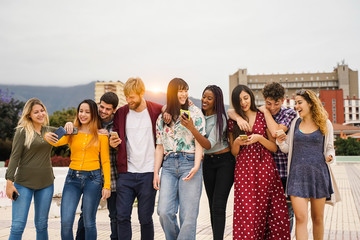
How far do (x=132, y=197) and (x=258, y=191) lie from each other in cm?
142

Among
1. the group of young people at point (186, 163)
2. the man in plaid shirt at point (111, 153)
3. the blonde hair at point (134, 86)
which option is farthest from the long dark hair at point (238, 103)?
the man in plaid shirt at point (111, 153)

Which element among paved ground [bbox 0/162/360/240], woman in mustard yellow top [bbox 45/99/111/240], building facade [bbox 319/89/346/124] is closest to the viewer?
woman in mustard yellow top [bbox 45/99/111/240]

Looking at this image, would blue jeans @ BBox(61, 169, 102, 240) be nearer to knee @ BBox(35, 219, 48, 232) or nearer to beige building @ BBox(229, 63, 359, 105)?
knee @ BBox(35, 219, 48, 232)

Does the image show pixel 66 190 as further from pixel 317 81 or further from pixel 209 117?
pixel 317 81

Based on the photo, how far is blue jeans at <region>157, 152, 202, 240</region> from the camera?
3.85 metres

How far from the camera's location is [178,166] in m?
3.93

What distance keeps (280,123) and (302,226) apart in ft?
3.85

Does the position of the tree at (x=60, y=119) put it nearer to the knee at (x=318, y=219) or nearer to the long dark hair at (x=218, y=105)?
the long dark hair at (x=218, y=105)

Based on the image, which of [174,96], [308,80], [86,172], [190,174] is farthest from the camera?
[308,80]

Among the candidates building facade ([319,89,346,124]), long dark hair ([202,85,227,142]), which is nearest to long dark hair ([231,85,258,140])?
long dark hair ([202,85,227,142])

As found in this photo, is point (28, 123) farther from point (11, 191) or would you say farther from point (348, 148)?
point (348, 148)

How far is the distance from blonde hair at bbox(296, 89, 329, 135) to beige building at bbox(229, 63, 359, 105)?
4599 inches

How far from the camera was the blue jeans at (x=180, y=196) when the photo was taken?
3.85 metres

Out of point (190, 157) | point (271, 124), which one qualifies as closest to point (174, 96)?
point (190, 157)
